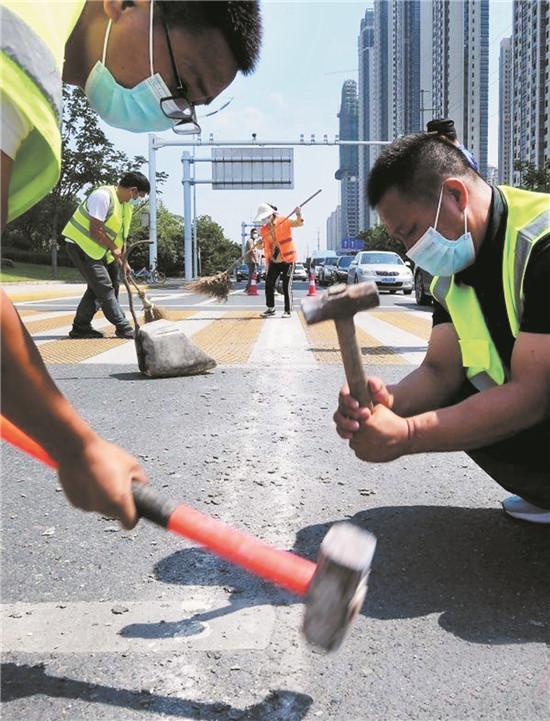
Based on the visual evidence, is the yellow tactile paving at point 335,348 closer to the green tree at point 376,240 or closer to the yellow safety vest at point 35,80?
the yellow safety vest at point 35,80

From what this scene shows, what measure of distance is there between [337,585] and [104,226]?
6.29m

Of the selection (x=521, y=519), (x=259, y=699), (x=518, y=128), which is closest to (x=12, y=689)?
(x=259, y=699)

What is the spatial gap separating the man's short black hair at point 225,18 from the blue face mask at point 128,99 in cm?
5

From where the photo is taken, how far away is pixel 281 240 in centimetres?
1012

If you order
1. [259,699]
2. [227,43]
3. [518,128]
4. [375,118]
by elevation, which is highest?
[518,128]

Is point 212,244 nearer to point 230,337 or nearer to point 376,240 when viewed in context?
point 376,240

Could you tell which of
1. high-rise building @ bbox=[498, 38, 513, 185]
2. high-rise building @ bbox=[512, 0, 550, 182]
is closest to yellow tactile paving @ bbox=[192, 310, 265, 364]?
high-rise building @ bbox=[512, 0, 550, 182]

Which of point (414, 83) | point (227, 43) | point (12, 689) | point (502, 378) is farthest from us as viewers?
point (414, 83)

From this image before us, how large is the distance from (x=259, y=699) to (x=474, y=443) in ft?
2.89

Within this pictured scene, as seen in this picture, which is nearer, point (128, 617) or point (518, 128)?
point (128, 617)

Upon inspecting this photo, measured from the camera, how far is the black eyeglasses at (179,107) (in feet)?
4.88

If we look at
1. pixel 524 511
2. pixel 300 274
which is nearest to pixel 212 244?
pixel 300 274

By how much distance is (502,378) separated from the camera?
2.15 m

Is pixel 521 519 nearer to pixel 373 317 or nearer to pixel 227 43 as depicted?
pixel 227 43
